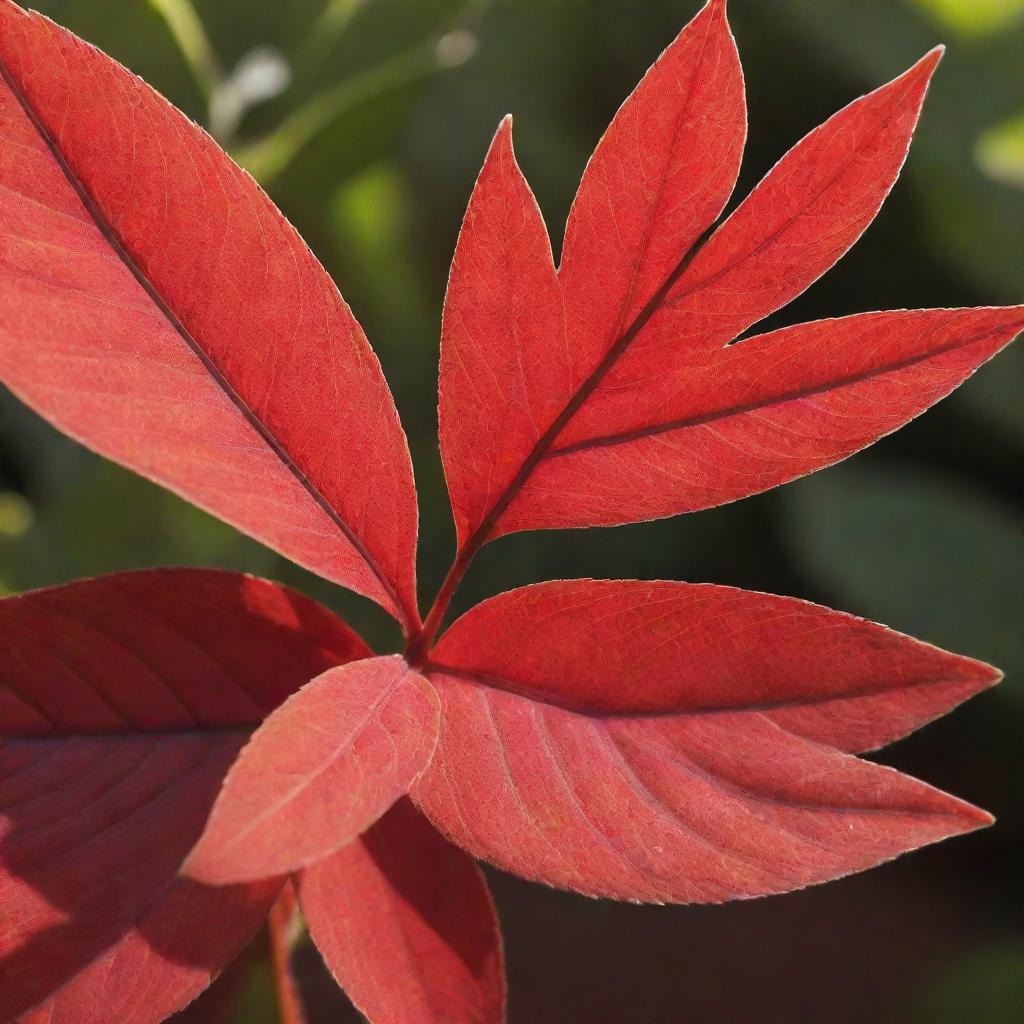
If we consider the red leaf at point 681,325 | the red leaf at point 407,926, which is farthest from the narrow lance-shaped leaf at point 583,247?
the red leaf at point 407,926

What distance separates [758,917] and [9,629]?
0.98 meters

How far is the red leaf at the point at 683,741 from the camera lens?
33cm

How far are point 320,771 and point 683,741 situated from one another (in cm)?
12

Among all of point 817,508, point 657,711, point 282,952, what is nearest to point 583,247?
point 657,711

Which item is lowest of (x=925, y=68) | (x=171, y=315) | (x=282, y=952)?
(x=282, y=952)

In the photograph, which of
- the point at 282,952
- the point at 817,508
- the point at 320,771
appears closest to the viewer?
the point at 320,771

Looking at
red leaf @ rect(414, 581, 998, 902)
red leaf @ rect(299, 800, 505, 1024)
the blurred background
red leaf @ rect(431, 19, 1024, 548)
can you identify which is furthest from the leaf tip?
the blurred background

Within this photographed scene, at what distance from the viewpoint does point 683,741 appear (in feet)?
1.17

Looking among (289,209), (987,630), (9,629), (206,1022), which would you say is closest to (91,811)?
(9,629)

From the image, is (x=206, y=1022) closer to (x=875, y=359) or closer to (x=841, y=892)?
(x=875, y=359)

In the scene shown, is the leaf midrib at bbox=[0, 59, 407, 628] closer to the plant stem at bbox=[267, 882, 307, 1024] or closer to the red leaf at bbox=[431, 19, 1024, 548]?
the red leaf at bbox=[431, 19, 1024, 548]

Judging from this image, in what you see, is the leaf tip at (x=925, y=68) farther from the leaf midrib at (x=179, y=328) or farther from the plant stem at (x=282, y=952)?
the plant stem at (x=282, y=952)

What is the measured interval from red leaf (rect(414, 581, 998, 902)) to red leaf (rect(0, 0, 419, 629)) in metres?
0.07

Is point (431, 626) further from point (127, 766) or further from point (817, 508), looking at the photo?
point (817, 508)
